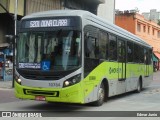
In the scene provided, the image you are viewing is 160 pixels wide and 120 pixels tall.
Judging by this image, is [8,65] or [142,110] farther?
[8,65]

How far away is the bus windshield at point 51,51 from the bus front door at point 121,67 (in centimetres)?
495

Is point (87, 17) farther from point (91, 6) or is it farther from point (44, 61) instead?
point (91, 6)

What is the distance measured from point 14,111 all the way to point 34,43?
2.25m

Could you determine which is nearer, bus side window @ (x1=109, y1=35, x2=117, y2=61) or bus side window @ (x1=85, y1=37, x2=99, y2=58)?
bus side window @ (x1=85, y1=37, x2=99, y2=58)

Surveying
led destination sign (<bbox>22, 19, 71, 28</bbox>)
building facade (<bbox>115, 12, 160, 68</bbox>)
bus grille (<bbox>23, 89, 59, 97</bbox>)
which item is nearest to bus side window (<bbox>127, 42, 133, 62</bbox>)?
led destination sign (<bbox>22, 19, 71, 28</bbox>)

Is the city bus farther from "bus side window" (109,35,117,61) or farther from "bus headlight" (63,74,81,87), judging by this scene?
"bus side window" (109,35,117,61)

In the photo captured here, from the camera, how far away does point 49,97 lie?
12.0m

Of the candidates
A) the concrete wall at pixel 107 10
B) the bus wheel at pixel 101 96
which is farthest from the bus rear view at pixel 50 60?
the concrete wall at pixel 107 10

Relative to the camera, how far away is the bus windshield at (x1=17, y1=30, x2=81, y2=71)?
39.3 ft

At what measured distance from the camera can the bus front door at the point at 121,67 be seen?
16672mm

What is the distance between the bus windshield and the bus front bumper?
0.65 metres

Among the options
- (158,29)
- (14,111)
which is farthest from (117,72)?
(158,29)

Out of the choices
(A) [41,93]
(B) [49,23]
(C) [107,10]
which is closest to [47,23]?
(B) [49,23]

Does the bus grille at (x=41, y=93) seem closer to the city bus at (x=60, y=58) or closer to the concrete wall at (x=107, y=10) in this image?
the city bus at (x=60, y=58)
